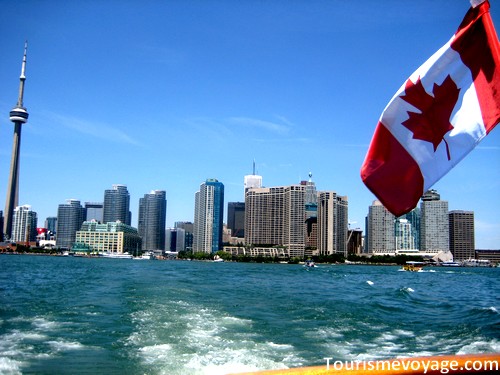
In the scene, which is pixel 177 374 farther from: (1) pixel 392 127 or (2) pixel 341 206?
(2) pixel 341 206

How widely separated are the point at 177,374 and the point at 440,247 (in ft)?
682

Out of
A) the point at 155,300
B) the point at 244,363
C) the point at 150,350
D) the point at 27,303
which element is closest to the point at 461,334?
the point at 244,363

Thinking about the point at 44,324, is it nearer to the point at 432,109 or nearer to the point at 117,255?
the point at 432,109

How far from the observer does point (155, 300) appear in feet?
65.4

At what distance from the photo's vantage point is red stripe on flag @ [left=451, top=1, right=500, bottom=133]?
195 inches

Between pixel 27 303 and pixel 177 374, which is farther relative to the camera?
pixel 27 303

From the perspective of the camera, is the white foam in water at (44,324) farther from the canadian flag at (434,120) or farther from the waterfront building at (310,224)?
the waterfront building at (310,224)

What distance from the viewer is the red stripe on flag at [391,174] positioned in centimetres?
550

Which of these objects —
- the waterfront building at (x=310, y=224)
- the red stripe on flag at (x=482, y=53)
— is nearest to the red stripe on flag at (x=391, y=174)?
the red stripe on flag at (x=482, y=53)

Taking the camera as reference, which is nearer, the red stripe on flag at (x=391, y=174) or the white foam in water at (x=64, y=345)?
the red stripe on flag at (x=391, y=174)

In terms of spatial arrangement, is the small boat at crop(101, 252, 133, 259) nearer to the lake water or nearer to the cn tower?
the cn tower

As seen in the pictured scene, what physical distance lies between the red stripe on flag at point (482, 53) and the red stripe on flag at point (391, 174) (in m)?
0.91

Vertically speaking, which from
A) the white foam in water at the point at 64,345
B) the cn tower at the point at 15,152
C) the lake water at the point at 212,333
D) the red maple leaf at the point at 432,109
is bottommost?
the lake water at the point at 212,333

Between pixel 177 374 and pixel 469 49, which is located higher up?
pixel 469 49
